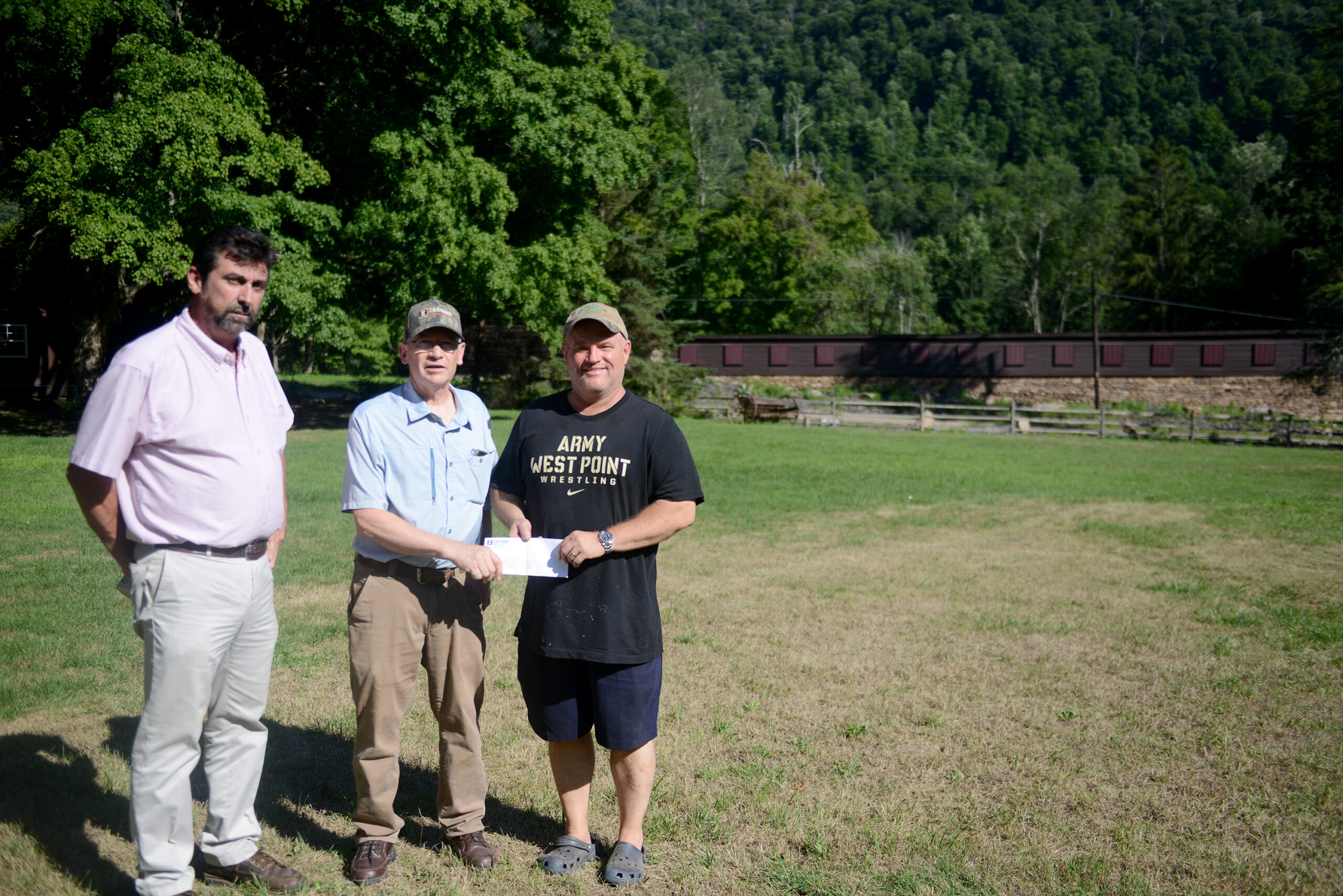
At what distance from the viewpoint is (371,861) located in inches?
146

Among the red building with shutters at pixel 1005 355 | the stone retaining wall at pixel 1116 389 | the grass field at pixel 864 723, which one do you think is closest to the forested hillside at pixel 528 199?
the red building with shutters at pixel 1005 355

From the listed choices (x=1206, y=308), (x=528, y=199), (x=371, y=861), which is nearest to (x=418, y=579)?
(x=371, y=861)

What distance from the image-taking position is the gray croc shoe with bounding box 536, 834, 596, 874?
3801 millimetres

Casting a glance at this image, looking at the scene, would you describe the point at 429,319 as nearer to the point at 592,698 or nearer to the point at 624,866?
the point at 592,698

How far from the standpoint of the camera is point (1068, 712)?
228 inches

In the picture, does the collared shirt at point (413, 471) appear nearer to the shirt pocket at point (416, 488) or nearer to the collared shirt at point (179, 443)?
the shirt pocket at point (416, 488)

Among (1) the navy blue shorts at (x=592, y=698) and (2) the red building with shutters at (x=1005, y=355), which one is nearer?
(1) the navy blue shorts at (x=592, y=698)

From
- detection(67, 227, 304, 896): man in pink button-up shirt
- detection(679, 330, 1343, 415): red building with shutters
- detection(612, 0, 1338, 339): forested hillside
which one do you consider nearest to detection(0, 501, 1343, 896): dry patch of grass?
detection(67, 227, 304, 896): man in pink button-up shirt

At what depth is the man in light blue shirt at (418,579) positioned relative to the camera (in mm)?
3613

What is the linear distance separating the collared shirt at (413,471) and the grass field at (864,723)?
1.44 m

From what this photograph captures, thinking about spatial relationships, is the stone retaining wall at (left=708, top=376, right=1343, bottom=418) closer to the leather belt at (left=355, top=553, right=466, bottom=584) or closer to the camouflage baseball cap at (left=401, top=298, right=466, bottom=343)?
the camouflage baseball cap at (left=401, top=298, right=466, bottom=343)

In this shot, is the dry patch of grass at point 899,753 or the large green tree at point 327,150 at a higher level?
the large green tree at point 327,150

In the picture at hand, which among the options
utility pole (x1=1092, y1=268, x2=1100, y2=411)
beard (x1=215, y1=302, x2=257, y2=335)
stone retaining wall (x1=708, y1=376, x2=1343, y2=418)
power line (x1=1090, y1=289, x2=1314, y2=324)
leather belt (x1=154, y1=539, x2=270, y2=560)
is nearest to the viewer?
leather belt (x1=154, y1=539, x2=270, y2=560)

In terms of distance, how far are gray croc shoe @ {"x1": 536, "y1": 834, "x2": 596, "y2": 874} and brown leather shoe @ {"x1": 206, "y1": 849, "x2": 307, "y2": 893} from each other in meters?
0.97
